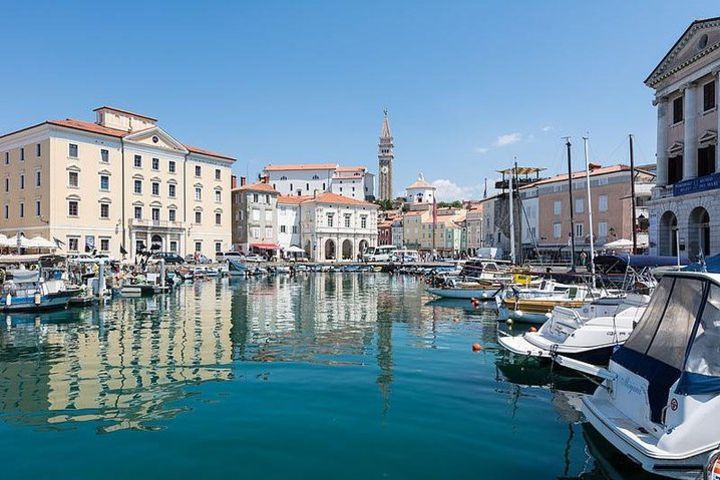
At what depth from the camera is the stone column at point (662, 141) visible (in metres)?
35.8

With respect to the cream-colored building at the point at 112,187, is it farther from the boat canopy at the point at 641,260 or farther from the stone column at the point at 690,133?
the stone column at the point at 690,133

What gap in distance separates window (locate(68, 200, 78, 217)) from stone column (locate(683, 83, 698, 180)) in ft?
185

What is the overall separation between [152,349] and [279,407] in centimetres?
803

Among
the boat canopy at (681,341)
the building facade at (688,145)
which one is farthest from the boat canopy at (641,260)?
the boat canopy at (681,341)

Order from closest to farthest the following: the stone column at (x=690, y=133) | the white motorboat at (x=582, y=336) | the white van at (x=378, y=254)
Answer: the white motorboat at (x=582, y=336) → the stone column at (x=690, y=133) → the white van at (x=378, y=254)

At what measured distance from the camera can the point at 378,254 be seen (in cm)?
8906

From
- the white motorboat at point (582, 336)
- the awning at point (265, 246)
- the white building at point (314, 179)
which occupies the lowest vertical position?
the white motorboat at point (582, 336)

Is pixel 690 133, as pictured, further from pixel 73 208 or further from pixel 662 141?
pixel 73 208

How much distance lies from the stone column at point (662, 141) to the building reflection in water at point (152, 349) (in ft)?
65.1

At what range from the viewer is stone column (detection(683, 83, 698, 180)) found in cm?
3278

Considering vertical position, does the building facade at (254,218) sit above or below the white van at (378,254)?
above

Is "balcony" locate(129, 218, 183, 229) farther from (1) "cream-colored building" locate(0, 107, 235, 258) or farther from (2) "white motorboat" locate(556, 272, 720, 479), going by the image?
(2) "white motorboat" locate(556, 272, 720, 479)

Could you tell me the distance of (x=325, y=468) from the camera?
7645 mm

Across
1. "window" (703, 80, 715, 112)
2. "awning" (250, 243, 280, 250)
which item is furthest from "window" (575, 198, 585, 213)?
"awning" (250, 243, 280, 250)
